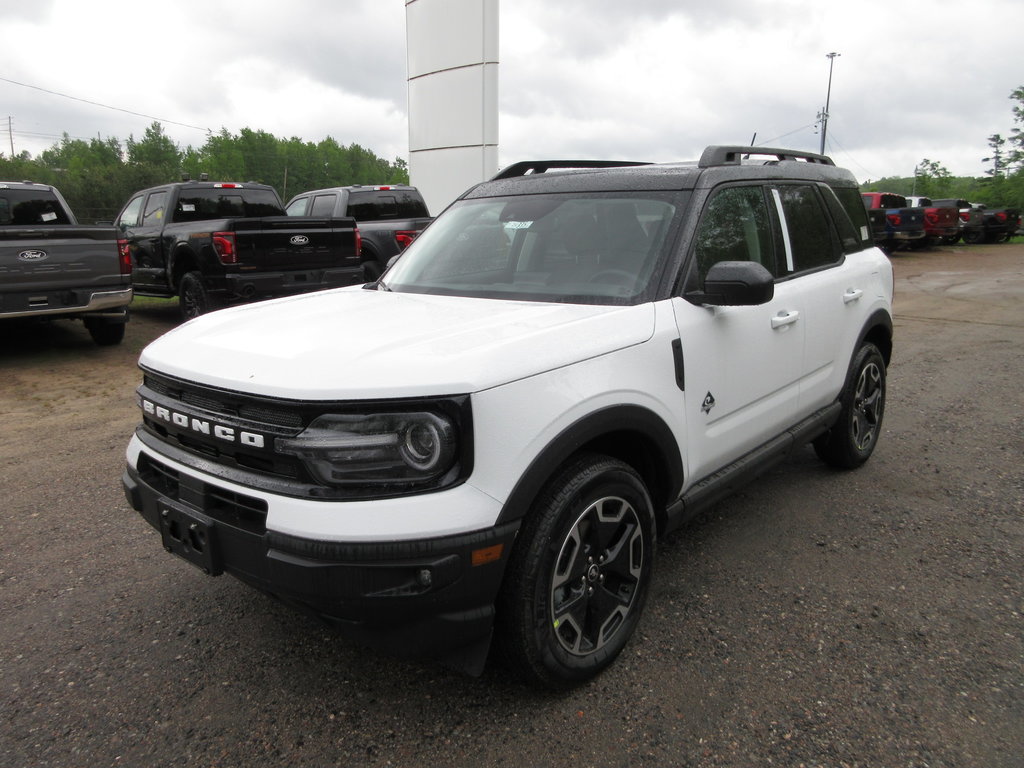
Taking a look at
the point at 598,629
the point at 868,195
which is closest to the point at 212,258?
the point at 598,629

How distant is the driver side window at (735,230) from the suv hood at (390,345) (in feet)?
1.66

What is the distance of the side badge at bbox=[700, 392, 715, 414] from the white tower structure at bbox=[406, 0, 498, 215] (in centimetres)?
1122

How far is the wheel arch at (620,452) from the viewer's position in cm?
230

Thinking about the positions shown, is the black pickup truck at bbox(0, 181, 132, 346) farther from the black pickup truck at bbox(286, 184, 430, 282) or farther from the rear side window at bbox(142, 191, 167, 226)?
the black pickup truck at bbox(286, 184, 430, 282)

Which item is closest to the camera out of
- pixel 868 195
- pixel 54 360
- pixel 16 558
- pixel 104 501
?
pixel 16 558

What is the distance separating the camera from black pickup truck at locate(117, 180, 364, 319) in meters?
8.70

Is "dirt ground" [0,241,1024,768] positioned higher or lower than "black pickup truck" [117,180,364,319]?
lower

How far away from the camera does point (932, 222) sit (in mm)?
24938

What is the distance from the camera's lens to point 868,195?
76.2 feet

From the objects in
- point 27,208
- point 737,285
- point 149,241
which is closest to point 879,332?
point 737,285

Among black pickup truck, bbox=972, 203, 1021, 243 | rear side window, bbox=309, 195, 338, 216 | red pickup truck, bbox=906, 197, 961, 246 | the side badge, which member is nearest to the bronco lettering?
the side badge

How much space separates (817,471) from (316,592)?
372cm

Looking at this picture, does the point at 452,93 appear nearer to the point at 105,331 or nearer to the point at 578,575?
the point at 105,331

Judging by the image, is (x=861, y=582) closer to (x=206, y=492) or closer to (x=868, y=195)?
(x=206, y=492)
